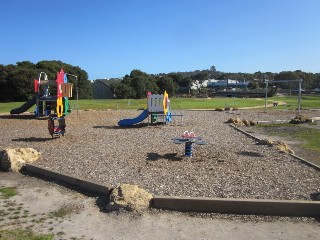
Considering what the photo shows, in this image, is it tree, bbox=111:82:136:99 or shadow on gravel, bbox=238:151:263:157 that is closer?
shadow on gravel, bbox=238:151:263:157

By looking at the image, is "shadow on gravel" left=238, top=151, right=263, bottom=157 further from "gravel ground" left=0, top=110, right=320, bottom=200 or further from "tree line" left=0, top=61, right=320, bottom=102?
"tree line" left=0, top=61, right=320, bottom=102

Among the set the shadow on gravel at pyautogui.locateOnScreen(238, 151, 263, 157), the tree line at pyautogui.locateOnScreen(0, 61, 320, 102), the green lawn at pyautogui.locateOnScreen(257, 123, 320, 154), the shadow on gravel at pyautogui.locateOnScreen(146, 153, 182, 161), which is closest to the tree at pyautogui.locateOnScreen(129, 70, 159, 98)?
the tree line at pyautogui.locateOnScreen(0, 61, 320, 102)

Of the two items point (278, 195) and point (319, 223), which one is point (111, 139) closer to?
point (278, 195)

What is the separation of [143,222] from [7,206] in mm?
2740

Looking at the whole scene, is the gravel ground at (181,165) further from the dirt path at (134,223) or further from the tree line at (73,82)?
the tree line at (73,82)

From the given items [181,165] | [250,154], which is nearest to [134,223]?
[181,165]

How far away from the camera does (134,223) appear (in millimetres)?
6344

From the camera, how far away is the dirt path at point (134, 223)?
5887 millimetres

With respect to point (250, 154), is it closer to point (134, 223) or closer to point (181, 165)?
point (181, 165)

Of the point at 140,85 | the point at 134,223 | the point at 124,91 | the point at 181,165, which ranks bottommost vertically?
the point at 134,223

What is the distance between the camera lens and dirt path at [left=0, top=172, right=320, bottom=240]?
232 inches

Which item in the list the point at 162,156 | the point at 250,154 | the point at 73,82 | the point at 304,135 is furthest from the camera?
the point at 73,82

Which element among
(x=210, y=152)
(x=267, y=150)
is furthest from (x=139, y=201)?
(x=267, y=150)

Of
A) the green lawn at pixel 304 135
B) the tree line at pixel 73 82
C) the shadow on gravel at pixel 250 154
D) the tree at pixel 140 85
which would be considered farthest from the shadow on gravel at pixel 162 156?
the tree at pixel 140 85
